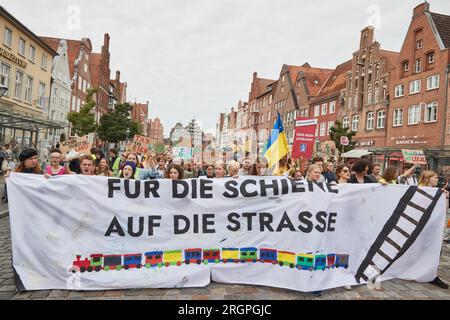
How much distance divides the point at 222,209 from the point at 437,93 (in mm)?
28298

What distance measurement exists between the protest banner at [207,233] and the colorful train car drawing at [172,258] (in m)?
0.01

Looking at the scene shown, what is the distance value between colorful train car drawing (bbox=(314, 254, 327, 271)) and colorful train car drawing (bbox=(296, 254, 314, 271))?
0.18 ft

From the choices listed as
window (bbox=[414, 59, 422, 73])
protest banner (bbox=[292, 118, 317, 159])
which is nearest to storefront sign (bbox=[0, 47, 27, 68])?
protest banner (bbox=[292, 118, 317, 159])

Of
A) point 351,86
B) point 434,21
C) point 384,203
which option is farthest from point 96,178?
point 351,86

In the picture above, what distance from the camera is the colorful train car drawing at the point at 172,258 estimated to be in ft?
13.5

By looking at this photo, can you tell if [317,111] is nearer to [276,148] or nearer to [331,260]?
[276,148]

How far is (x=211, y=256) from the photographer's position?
4.20 meters

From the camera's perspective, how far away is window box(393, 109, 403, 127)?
1195 inches

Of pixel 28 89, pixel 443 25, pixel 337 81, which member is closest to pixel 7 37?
pixel 28 89

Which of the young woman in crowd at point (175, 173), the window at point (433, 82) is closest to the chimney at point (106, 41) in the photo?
the window at point (433, 82)

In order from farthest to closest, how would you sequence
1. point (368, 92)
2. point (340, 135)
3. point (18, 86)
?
1. point (368, 92)
2. point (340, 135)
3. point (18, 86)

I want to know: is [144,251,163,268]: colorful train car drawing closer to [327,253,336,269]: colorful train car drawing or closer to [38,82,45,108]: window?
[327,253,336,269]: colorful train car drawing

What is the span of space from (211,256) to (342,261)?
67.2 inches

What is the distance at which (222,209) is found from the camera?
4340 mm
